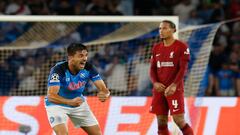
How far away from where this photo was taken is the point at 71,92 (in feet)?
30.1

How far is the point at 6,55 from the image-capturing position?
14.0 metres

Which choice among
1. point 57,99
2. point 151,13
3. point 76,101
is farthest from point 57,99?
point 151,13

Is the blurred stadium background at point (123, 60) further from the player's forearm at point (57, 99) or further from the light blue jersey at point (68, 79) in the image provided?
the player's forearm at point (57, 99)

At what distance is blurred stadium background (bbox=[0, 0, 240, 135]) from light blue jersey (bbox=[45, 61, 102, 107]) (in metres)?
2.58

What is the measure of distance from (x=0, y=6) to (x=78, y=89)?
6668 mm

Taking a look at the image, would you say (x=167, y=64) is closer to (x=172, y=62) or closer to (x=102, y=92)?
(x=172, y=62)

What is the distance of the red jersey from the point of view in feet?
33.3

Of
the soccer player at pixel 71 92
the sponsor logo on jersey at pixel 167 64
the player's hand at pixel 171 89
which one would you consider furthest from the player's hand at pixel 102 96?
the sponsor logo on jersey at pixel 167 64

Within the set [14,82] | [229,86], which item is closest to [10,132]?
[14,82]

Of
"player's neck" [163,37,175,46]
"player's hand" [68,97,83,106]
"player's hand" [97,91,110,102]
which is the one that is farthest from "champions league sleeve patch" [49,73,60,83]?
"player's neck" [163,37,175,46]

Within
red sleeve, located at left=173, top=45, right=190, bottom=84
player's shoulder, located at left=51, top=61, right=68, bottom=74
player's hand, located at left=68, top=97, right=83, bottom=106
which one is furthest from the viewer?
red sleeve, located at left=173, top=45, right=190, bottom=84

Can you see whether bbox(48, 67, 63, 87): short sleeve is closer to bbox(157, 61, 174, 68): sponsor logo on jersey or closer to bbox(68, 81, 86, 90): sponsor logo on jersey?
bbox(68, 81, 86, 90): sponsor logo on jersey

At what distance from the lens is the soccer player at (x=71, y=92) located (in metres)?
8.93

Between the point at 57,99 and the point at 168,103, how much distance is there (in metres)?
1.78
